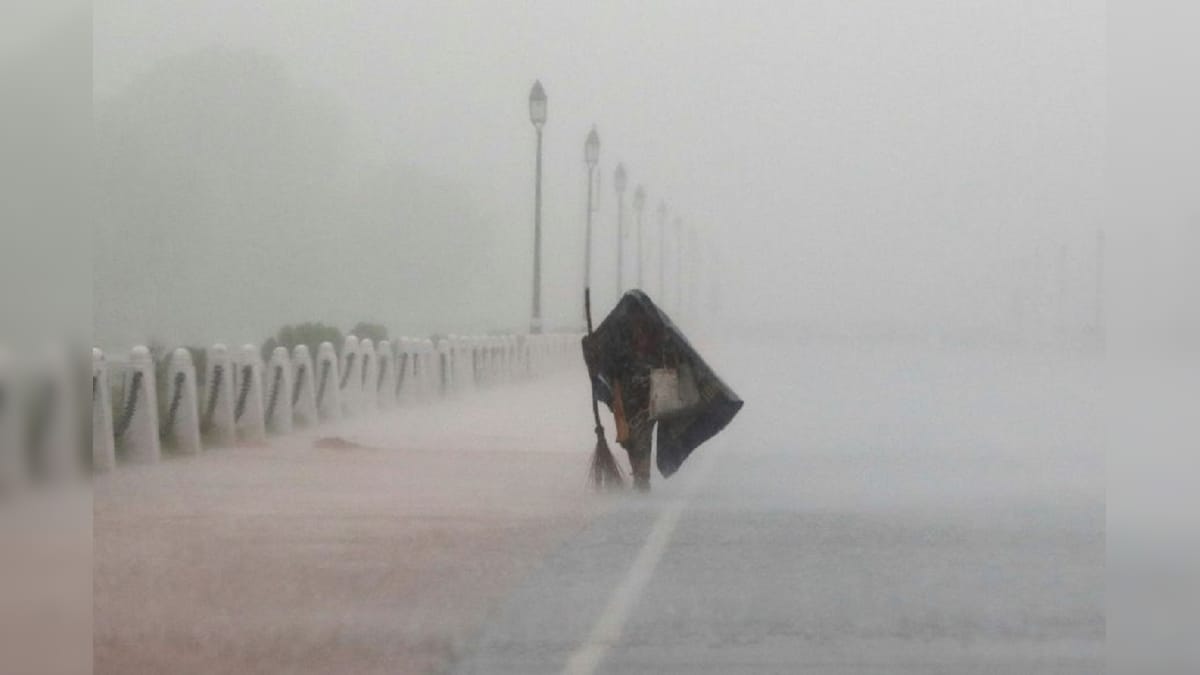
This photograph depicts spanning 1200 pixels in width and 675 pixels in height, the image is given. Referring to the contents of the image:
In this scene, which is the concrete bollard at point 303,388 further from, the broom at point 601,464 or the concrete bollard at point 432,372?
the broom at point 601,464

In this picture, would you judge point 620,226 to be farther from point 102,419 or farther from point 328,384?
point 102,419

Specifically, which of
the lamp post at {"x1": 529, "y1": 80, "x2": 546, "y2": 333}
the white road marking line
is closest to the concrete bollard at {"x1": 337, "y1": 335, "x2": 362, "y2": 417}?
the lamp post at {"x1": 529, "y1": 80, "x2": 546, "y2": 333}

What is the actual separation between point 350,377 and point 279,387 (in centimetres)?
26

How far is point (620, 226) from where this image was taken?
219 inches

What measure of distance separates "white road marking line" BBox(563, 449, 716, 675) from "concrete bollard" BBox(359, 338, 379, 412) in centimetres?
106

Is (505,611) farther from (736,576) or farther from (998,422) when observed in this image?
(998,422)

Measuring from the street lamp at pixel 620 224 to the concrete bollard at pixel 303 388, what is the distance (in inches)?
41.8

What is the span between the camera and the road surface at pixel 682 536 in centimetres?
482

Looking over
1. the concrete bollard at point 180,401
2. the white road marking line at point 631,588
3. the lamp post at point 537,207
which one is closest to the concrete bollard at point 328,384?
the concrete bollard at point 180,401

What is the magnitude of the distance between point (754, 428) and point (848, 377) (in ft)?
1.20

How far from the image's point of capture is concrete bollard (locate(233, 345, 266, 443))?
219 inches

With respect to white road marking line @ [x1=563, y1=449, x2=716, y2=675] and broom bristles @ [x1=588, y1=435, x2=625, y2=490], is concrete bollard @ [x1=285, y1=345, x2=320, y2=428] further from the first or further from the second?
white road marking line @ [x1=563, y1=449, x2=716, y2=675]

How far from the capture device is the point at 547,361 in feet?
18.1

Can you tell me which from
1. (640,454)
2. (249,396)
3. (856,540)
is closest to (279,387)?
(249,396)
